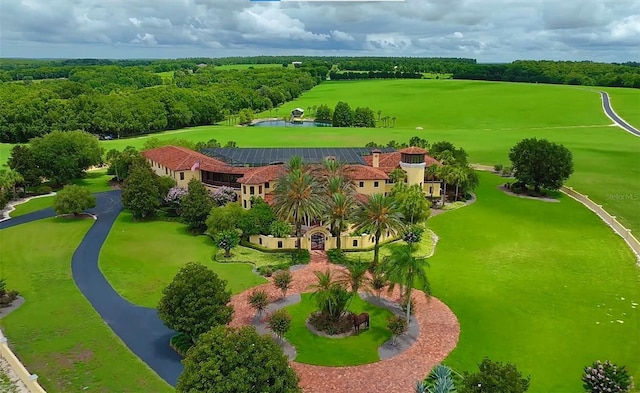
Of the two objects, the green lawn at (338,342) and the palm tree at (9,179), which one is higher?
the palm tree at (9,179)

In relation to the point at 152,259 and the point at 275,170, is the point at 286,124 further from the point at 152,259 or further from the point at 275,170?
the point at 152,259

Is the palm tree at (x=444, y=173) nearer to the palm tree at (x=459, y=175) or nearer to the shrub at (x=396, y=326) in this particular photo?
the palm tree at (x=459, y=175)

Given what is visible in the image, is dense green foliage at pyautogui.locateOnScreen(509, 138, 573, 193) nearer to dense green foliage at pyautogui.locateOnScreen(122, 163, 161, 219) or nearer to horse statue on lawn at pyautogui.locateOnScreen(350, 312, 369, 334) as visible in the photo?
horse statue on lawn at pyautogui.locateOnScreen(350, 312, 369, 334)

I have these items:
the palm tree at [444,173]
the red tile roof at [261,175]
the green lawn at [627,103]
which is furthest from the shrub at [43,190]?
A: the green lawn at [627,103]

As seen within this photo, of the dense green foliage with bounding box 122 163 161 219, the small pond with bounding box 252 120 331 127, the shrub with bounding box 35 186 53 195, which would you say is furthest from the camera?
the small pond with bounding box 252 120 331 127

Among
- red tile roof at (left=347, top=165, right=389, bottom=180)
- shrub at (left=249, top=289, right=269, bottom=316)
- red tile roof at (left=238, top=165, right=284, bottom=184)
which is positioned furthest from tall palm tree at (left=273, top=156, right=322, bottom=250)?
red tile roof at (left=347, top=165, right=389, bottom=180)
